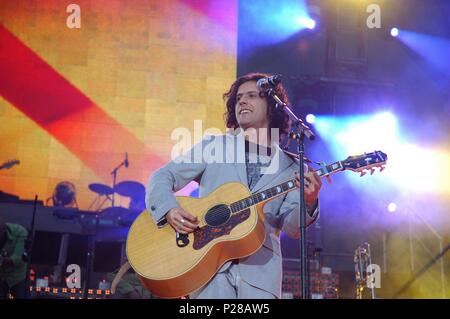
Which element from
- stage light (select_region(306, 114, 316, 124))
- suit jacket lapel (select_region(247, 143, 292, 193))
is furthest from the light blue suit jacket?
stage light (select_region(306, 114, 316, 124))

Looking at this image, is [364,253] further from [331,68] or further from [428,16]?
[428,16]

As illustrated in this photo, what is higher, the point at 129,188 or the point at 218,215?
the point at 129,188

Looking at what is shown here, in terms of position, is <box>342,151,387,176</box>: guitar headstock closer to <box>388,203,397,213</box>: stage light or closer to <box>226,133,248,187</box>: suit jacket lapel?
<box>226,133,248,187</box>: suit jacket lapel

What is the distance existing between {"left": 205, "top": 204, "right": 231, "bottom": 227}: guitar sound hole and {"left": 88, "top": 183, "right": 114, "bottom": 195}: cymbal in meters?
5.87

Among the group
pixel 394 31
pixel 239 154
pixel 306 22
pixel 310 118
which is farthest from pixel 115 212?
pixel 394 31

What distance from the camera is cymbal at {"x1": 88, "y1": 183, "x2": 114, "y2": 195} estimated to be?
29.9ft

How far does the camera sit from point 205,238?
3.49 m

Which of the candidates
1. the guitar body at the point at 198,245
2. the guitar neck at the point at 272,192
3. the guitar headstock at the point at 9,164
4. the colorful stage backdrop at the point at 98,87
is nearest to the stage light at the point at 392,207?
the colorful stage backdrop at the point at 98,87

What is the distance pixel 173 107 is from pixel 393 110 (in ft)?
15.0

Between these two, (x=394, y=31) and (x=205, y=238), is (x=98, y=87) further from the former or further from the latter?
(x=205, y=238)

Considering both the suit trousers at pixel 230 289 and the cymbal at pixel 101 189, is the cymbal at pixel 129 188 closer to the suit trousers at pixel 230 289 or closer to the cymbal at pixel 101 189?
the cymbal at pixel 101 189

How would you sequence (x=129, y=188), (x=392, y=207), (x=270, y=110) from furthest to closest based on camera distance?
(x=392, y=207), (x=129, y=188), (x=270, y=110)

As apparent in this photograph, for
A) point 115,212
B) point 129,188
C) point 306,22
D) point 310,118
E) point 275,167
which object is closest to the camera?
point 275,167

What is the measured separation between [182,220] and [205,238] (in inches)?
7.6
